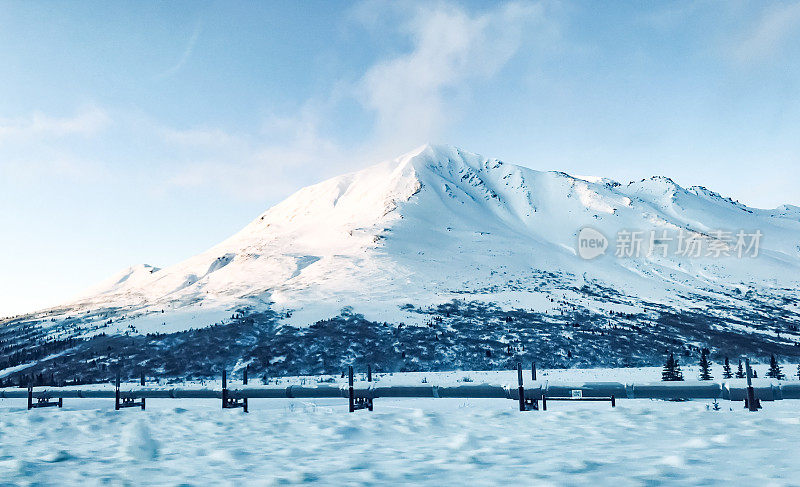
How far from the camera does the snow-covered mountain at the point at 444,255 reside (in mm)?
79688

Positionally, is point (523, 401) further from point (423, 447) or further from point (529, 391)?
point (423, 447)

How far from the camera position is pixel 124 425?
17891 millimetres

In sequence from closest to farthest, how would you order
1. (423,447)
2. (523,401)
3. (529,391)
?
(423,447), (523,401), (529,391)

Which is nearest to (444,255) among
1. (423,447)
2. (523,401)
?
(523,401)

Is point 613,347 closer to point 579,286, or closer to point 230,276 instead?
point 579,286

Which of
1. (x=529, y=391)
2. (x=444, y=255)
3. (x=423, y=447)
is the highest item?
(x=444, y=255)

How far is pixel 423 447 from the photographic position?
12164mm

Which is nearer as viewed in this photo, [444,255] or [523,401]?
[523,401]

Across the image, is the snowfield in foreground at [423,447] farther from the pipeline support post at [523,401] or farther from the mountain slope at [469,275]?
the mountain slope at [469,275]

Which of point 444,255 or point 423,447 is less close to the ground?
point 444,255

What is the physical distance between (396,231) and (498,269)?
2712 cm

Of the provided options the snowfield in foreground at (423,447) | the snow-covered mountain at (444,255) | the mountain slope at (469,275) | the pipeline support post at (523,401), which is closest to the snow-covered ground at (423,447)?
the snowfield in foreground at (423,447)

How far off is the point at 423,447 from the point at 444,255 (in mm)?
92440

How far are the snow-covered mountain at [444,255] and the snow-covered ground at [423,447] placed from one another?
5003 centimetres
